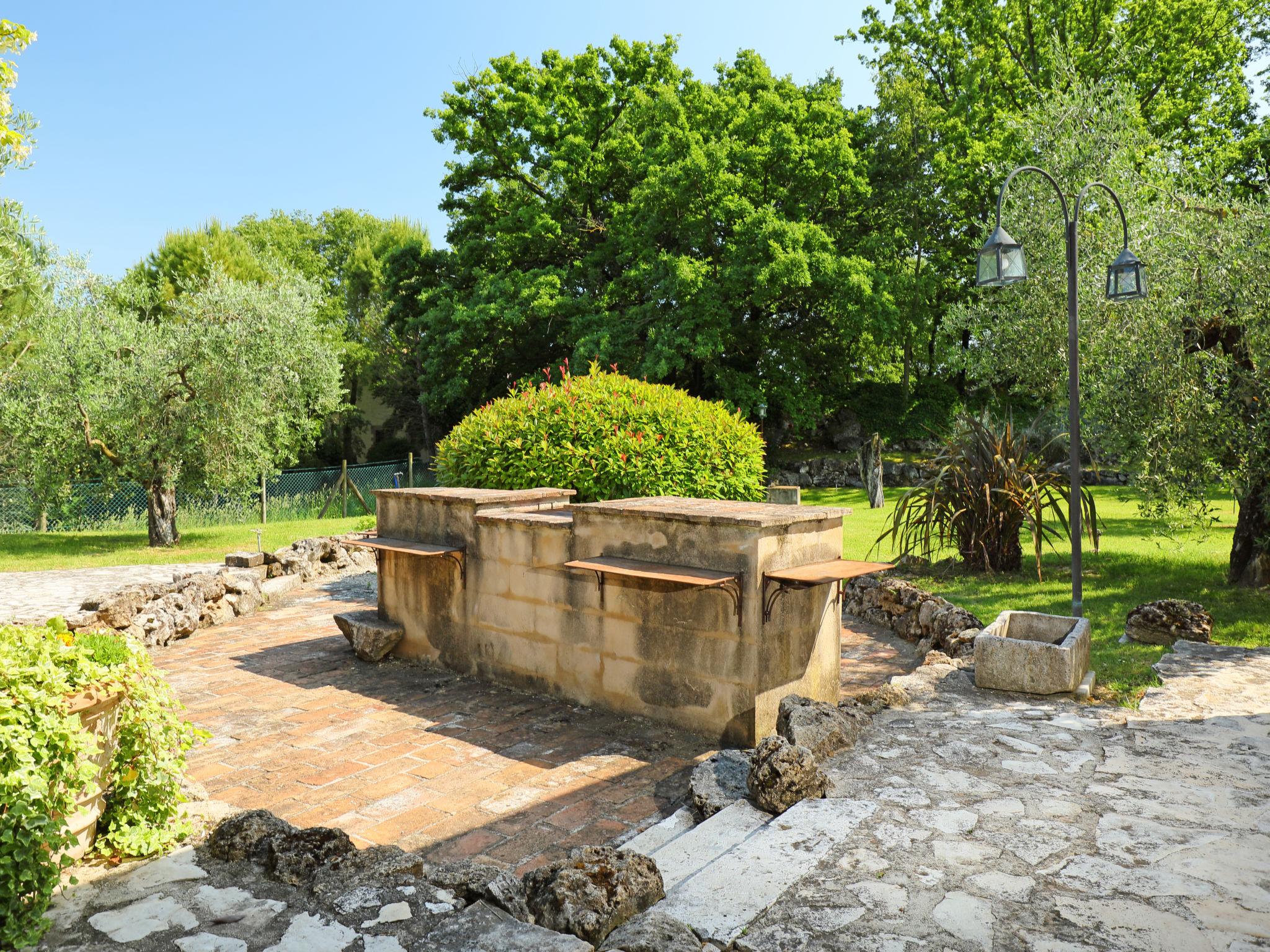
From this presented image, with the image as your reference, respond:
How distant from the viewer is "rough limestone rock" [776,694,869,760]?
466cm

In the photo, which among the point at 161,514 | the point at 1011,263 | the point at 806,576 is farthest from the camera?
the point at 161,514

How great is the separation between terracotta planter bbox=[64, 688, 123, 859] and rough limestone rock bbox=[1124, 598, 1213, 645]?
25.7 feet

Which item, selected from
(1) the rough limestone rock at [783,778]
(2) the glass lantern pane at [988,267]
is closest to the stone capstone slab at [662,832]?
(1) the rough limestone rock at [783,778]

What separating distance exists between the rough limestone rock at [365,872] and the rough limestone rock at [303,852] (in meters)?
0.04

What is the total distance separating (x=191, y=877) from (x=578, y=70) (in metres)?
25.4

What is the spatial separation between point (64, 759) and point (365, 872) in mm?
1134

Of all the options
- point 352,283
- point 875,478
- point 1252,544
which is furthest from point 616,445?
point 352,283

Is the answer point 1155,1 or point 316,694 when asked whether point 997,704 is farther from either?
point 1155,1

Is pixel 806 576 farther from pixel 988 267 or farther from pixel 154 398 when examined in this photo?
pixel 154 398

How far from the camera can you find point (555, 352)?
25.8 metres

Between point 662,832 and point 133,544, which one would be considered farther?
point 133,544

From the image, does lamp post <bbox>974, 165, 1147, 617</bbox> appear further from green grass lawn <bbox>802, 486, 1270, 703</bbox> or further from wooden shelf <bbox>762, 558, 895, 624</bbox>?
wooden shelf <bbox>762, 558, 895, 624</bbox>

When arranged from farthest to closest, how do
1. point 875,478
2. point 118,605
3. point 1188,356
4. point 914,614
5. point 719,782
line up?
point 875,478
point 1188,356
point 914,614
point 118,605
point 719,782

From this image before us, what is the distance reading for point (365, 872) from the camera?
3.26 m
